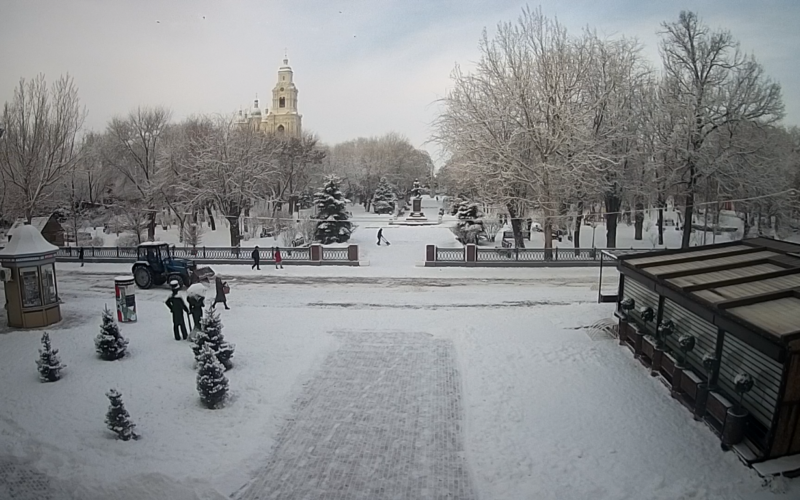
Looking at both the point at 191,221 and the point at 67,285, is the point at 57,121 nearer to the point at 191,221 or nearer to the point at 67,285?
the point at 67,285

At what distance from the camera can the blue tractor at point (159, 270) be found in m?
17.0

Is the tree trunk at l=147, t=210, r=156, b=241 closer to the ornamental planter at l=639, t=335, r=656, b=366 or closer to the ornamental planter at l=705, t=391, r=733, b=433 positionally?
the ornamental planter at l=639, t=335, r=656, b=366

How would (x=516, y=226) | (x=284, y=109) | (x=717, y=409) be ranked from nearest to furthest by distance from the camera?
1. (x=717, y=409)
2. (x=516, y=226)
3. (x=284, y=109)

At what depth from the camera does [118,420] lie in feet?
22.2

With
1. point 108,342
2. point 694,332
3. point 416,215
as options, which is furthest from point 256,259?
point 416,215

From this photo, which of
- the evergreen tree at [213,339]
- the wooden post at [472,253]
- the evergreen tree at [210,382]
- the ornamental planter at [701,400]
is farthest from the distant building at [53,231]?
the ornamental planter at [701,400]

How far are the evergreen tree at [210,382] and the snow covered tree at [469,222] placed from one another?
22.3 meters

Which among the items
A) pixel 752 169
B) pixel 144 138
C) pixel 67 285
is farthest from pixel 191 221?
pixel 752 169

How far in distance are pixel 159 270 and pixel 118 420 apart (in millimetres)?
11316

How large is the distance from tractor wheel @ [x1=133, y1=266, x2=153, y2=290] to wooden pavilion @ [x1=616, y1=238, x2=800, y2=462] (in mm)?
14598

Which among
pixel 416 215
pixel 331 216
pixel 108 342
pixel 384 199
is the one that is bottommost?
pixel 108 342

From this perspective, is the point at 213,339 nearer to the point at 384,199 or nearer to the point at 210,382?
the point at 210,382

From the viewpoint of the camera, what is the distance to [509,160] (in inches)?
922

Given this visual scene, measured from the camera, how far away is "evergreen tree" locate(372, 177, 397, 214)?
5425 cm
